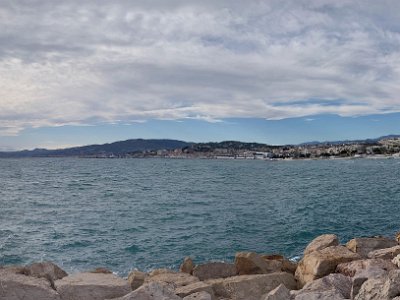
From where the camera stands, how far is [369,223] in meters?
26.1

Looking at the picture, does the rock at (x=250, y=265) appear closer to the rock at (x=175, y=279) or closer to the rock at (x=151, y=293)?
the rock at (x=175, y=279)

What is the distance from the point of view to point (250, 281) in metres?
10.9

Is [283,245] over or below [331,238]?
below

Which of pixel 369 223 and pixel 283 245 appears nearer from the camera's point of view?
pixel 283 245

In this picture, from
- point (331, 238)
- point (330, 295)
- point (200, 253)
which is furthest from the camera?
point (200, 253)

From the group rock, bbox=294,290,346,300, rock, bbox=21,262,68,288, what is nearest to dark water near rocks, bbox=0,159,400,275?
rock, bbox=21,262,68,288

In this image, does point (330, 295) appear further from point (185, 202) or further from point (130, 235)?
point (185, 202)

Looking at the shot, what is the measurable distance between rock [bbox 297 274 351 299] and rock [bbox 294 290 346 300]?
0.49ft

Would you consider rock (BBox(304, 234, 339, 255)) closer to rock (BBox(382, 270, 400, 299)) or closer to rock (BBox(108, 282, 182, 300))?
rock (BBox(382, 270, 400, 299))

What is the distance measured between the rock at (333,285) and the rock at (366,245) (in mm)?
2843

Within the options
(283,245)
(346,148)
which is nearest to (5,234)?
(283,245)

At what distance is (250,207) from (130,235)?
39.3ft

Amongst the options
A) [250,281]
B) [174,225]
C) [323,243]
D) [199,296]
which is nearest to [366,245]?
[323,243]

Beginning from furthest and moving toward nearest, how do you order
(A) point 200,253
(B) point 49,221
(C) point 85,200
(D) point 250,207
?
(C) point 85,200 < (D) point 250,207 < (B) point 49,221 < (A) point 200,253
